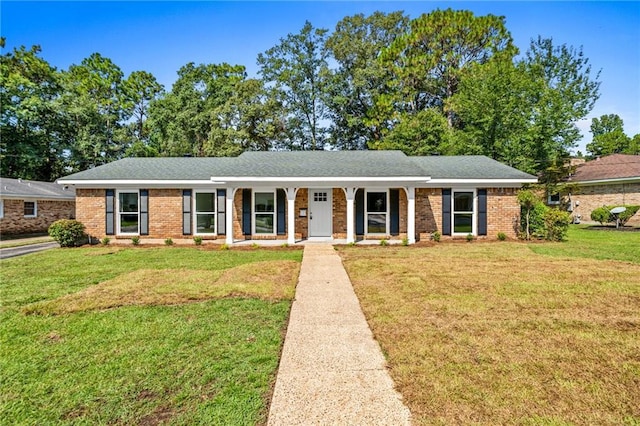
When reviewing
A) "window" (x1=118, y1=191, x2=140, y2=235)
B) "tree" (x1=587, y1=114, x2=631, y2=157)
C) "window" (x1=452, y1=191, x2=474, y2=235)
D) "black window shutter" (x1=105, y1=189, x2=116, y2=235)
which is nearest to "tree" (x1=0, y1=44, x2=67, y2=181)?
"black window shutter" (x1=105, y1=189, x2=116, y2=235)

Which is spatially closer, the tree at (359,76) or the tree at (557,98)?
the tree at (557,98)

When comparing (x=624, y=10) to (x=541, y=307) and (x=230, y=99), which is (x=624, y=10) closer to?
(x=541, y=307)

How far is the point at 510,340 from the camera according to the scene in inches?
155

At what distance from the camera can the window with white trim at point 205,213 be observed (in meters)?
13.5

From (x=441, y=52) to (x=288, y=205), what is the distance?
21.6 meters

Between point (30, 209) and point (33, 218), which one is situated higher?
point (30, 209)

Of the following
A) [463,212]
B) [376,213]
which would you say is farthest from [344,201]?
[463,212]

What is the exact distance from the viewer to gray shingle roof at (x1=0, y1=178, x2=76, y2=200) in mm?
16422

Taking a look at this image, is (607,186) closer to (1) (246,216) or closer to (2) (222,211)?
(1) (246,216)

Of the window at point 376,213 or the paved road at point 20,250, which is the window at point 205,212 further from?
the window at point 376,213

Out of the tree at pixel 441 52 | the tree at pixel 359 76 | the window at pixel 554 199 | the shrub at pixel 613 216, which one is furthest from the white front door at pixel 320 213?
the window at pixel 554 199

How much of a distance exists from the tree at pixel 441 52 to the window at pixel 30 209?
23798 mm

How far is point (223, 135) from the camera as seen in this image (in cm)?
2492

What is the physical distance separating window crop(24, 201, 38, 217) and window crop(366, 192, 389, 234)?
18.2 m
